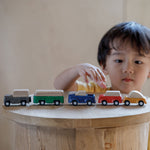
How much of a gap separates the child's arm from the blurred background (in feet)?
1.50

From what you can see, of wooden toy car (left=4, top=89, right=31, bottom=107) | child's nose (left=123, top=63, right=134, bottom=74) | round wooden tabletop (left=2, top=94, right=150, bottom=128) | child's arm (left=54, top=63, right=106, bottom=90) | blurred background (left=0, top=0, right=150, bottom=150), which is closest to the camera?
round wooden tabletop (left=2, top=94, right=150, bottom=128)

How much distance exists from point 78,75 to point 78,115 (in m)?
0.53

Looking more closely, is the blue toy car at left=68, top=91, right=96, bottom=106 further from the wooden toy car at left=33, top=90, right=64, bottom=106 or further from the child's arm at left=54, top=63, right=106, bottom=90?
the child's arm at left=54, top=63, right=106, bottom=90

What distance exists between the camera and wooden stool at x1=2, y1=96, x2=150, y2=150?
711 mm

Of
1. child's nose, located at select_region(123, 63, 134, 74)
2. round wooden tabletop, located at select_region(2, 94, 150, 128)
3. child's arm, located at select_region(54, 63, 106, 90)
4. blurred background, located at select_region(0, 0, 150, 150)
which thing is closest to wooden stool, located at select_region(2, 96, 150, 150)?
round wooden tabletop, located at select_region(2, 94, 150, 128)

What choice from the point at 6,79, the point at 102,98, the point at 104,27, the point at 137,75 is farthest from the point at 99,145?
the point at 104,27

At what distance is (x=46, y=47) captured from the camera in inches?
70.5

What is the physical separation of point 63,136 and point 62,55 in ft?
3.74

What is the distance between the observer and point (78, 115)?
742 millimetres

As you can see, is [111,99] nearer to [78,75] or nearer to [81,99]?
[81,99]

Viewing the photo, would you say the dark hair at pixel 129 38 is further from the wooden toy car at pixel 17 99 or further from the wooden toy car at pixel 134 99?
the wooden toy car at pixel 17 99

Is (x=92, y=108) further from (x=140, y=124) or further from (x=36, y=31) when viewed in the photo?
(x=36, y=31)

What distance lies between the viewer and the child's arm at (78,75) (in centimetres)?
102

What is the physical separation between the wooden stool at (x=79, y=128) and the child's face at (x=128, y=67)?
47cm
